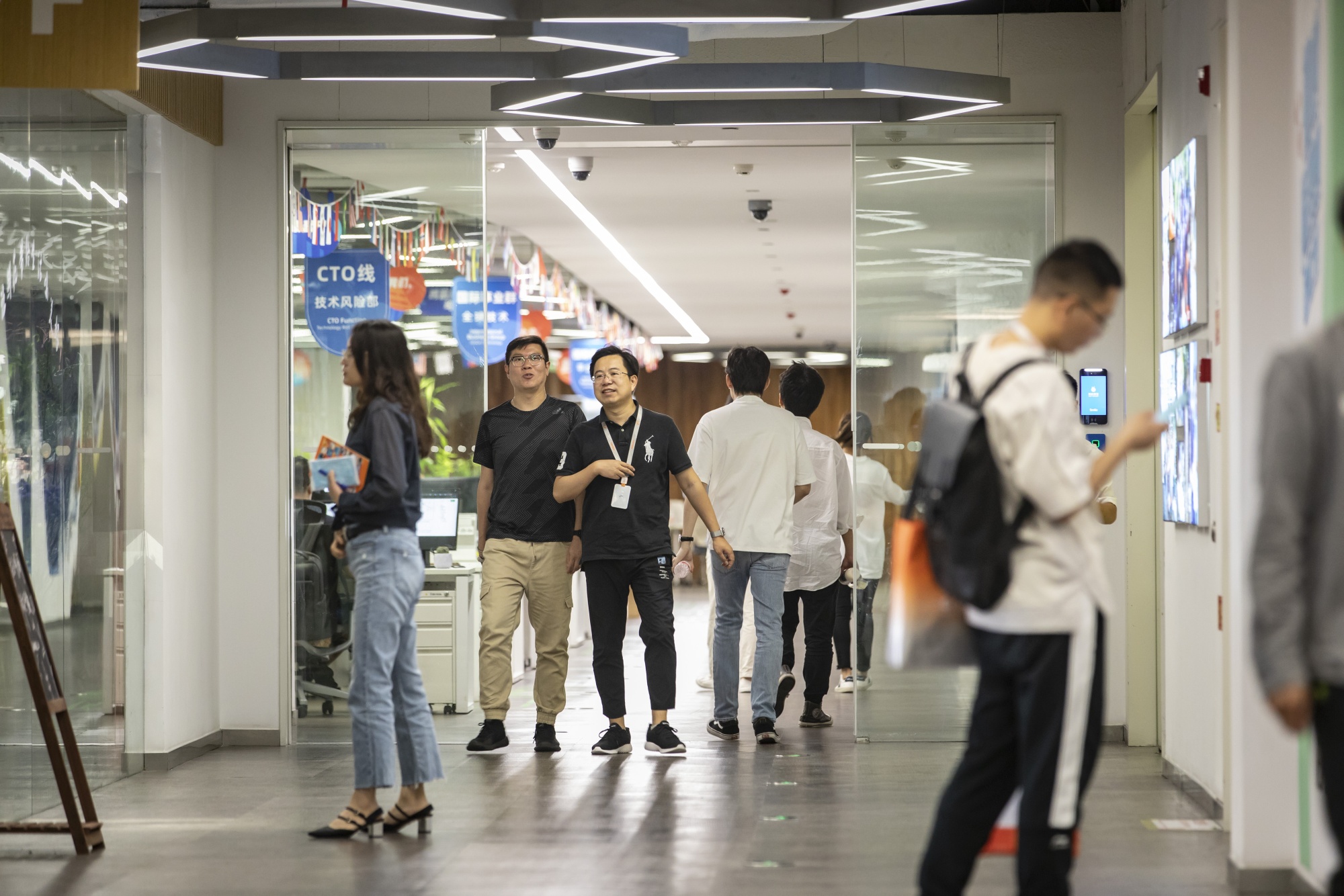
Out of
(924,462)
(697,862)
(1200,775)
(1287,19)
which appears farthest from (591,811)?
(1287,19)

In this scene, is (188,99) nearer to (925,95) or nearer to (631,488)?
(631,488)

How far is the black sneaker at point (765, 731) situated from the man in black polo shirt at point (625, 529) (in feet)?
1.33

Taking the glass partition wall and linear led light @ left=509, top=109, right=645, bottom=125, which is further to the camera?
the glass partition wall

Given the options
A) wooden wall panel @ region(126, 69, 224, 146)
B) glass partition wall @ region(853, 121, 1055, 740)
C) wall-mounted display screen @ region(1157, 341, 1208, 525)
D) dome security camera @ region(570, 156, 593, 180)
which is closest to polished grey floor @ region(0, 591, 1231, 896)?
wall-mounted display screen @ region(1157, 341, 1208, 525)

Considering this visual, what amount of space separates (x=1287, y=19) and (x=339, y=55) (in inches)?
135

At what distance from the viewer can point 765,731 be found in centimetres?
636

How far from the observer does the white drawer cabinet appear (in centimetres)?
706

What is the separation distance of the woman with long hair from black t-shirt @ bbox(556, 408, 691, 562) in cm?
153

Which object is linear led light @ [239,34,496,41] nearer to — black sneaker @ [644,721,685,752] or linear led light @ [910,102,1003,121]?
linear led light @ [910,102,1003,121]

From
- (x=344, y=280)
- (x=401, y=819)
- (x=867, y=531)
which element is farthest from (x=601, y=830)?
(x=344, y=280)

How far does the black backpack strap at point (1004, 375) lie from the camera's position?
286 cm

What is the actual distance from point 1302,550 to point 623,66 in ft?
11.6

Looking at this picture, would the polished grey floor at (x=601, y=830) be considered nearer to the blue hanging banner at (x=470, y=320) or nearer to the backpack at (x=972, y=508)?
the backpack at (x=972, y=508)

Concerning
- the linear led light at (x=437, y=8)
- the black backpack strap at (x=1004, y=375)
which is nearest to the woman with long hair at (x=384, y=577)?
the linear led light at (x=437, y=8)
